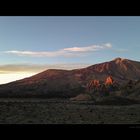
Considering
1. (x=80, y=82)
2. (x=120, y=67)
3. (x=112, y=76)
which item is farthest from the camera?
(x=120, y=67)

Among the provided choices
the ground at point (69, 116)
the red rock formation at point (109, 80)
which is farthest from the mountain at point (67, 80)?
the ground at point (69, 116)

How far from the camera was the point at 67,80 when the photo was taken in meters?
61.8

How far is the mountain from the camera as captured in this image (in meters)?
53.1

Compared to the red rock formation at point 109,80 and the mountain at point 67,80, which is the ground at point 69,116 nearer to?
the mountain at point 67,80

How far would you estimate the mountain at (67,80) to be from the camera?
53.1m

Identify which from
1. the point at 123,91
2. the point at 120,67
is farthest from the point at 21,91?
the point at 120,67

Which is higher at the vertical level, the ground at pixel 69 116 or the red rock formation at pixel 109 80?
the red rock formation at pixel 109 80

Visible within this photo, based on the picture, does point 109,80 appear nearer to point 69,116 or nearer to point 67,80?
point 67,80

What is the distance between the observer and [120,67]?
7269cm

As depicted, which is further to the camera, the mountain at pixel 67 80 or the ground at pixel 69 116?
the mountain at pixel 67 80

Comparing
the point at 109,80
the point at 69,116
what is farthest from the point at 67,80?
the point at 69,116
